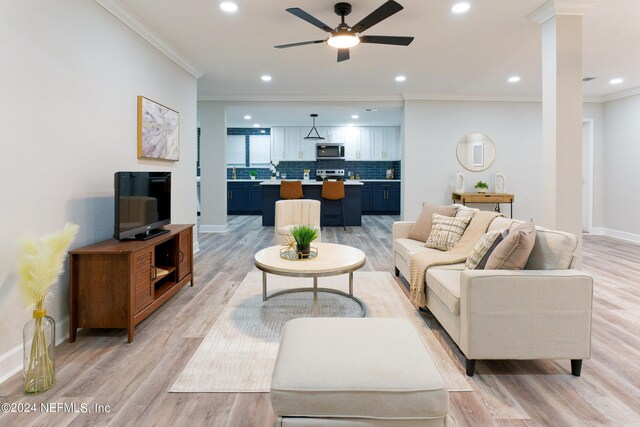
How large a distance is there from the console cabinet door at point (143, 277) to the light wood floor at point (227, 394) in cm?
21

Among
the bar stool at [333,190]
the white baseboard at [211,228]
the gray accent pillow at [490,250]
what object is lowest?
the white baseboard at [211,228]

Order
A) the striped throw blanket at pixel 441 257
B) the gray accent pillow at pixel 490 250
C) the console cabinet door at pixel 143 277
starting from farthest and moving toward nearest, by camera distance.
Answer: the striped throw blanket at pixel 441 257, the console cabinet door at pixel 143 277, the gray accent pillow at pixel 490 250

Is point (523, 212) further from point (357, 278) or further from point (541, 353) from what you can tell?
point (541, 353)

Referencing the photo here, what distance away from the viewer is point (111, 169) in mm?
3150

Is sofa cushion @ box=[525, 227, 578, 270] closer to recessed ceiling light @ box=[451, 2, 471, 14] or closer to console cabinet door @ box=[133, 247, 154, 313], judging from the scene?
recessed ceiling light @ box=[451, 2, 471, 14]

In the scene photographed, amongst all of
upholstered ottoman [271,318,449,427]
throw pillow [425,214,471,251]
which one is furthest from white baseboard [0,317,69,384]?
throw pillow [425,214,471,251]

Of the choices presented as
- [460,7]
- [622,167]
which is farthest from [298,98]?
[622,167]

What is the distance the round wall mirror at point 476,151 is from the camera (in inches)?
267

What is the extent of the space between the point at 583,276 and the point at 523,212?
552 centimetres

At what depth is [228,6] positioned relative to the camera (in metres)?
3.27

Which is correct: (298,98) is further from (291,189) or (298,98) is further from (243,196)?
(243,196)

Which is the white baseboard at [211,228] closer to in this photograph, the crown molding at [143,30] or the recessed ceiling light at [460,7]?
the crown molding at [143,30]

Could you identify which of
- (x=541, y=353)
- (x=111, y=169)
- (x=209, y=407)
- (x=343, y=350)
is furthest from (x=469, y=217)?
(x=111, y=169)

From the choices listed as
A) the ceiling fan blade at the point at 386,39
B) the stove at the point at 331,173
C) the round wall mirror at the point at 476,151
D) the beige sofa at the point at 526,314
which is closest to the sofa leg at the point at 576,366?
the beige sofa at the point at 526,314
